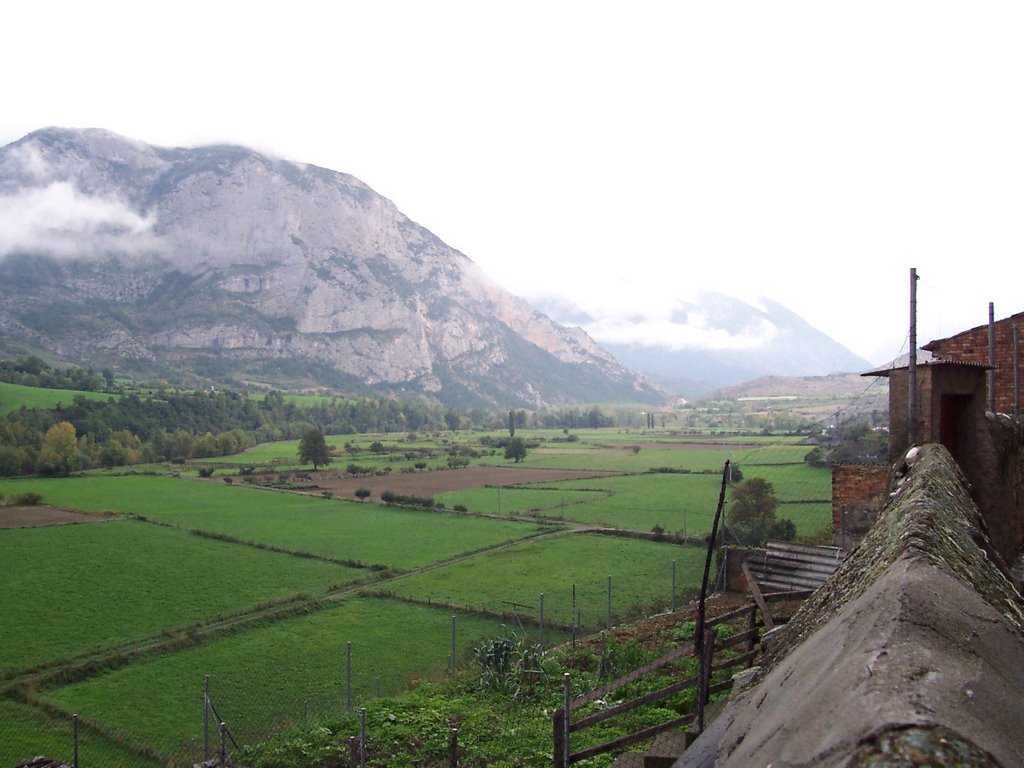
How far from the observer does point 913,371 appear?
42.9ft

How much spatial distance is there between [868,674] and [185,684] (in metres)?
24.3

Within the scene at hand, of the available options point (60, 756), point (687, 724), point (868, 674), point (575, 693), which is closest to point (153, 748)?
point (60, 756)

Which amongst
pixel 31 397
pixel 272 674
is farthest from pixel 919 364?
pixel 31 397

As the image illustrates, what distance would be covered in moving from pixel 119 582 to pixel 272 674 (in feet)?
57.3

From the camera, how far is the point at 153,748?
1686 centimetres

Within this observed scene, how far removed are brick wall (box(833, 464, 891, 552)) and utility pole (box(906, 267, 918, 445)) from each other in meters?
7.14

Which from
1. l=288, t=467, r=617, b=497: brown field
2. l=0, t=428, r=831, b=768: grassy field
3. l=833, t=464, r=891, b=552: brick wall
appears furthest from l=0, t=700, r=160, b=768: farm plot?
l=288, t=467, r=617, b=497: brown field

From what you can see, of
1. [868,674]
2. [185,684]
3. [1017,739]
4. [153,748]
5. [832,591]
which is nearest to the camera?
[1017,739]

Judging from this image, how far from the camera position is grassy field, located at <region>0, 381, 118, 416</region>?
101375 mm

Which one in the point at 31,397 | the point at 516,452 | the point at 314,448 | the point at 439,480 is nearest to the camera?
the point at 439,480

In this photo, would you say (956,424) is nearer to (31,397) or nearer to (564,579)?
(564,579)

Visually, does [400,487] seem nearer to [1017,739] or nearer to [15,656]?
[15,656]

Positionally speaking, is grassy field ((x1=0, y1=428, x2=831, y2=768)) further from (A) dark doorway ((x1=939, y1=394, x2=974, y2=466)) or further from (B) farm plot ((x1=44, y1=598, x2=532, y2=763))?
(A) dark doorway ((x1=939, y1=394, x2=974, y2=466))

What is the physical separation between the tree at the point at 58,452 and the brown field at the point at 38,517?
79.6 feet
